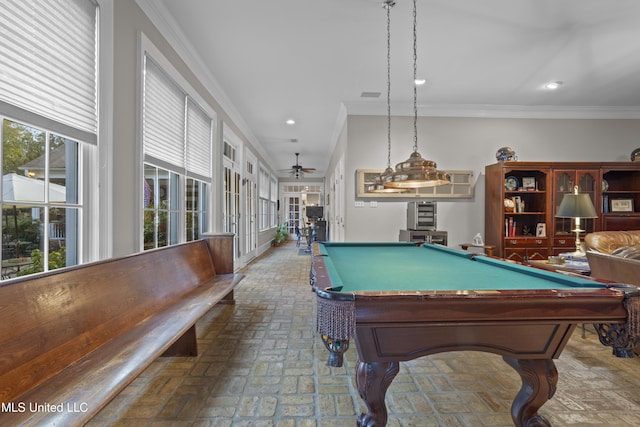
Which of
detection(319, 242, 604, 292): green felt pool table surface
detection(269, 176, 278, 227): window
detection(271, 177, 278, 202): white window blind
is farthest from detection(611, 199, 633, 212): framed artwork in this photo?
detection(271, 177, 278, 202): white window blind

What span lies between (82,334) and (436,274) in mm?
1893

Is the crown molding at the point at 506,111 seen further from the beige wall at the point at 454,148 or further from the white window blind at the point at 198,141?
the white window blind at the point at 198,141

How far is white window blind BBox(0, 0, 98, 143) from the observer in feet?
4.86

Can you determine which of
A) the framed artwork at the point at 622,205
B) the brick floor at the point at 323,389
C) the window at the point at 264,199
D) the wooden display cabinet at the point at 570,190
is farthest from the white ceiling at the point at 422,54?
the window at the point at 264,199

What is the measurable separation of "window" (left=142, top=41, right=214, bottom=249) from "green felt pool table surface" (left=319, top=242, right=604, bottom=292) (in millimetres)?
1761

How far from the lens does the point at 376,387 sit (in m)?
1.37

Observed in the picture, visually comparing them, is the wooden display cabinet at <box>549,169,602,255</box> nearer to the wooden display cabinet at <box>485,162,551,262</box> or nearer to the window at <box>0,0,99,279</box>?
the wooden display cabinet at <box>485,162,551,262</box>

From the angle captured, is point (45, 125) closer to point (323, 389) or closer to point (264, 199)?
point (323, 389)

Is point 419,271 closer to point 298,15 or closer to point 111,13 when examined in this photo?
point 298,15

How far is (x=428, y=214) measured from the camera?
4656 millimetres

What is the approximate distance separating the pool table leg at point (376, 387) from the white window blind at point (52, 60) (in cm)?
215

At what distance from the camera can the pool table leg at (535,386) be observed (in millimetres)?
1427

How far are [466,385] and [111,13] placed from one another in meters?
3.53

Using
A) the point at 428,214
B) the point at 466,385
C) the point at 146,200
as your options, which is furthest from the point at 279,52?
the point at 466,385
